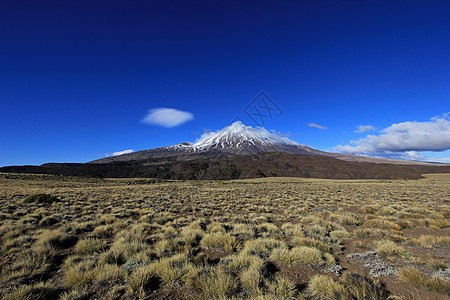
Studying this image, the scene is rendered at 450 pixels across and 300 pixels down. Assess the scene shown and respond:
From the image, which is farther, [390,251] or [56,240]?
[56,240]

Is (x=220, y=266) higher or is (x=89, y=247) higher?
(x=89, y=247)

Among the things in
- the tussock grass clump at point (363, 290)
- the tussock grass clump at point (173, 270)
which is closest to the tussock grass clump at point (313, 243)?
the tussock grass clump at point (363, 290)

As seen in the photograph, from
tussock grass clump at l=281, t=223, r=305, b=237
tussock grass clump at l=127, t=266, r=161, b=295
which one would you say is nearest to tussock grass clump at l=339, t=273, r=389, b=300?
tussock grass clump at l=281, t=223, r=305, b=237

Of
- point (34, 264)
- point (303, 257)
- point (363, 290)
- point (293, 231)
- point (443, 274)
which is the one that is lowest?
point (293, 231)

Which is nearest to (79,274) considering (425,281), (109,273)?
A: (109,273)

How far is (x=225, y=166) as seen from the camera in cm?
9756

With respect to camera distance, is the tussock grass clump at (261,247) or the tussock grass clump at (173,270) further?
the tussock grass clump at (261,247)

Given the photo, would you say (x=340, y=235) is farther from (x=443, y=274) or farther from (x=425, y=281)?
(x=425, y=281)

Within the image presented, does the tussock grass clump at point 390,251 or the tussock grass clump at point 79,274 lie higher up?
the tussock grass clump at point 79,274

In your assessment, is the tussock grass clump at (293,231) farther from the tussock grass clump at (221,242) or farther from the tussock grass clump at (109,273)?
the tussock grass clump at (109,273)

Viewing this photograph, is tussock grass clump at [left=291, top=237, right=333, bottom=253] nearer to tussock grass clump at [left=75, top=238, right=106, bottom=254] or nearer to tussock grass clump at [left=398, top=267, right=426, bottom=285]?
tussock grass clump at [left=398, top=267, right=426, bottom=285]

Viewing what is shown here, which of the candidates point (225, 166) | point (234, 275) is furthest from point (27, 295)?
point (225, 166)

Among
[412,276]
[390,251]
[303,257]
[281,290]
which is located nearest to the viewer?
[281,290]

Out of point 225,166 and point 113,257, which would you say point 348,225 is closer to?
point 113,257
